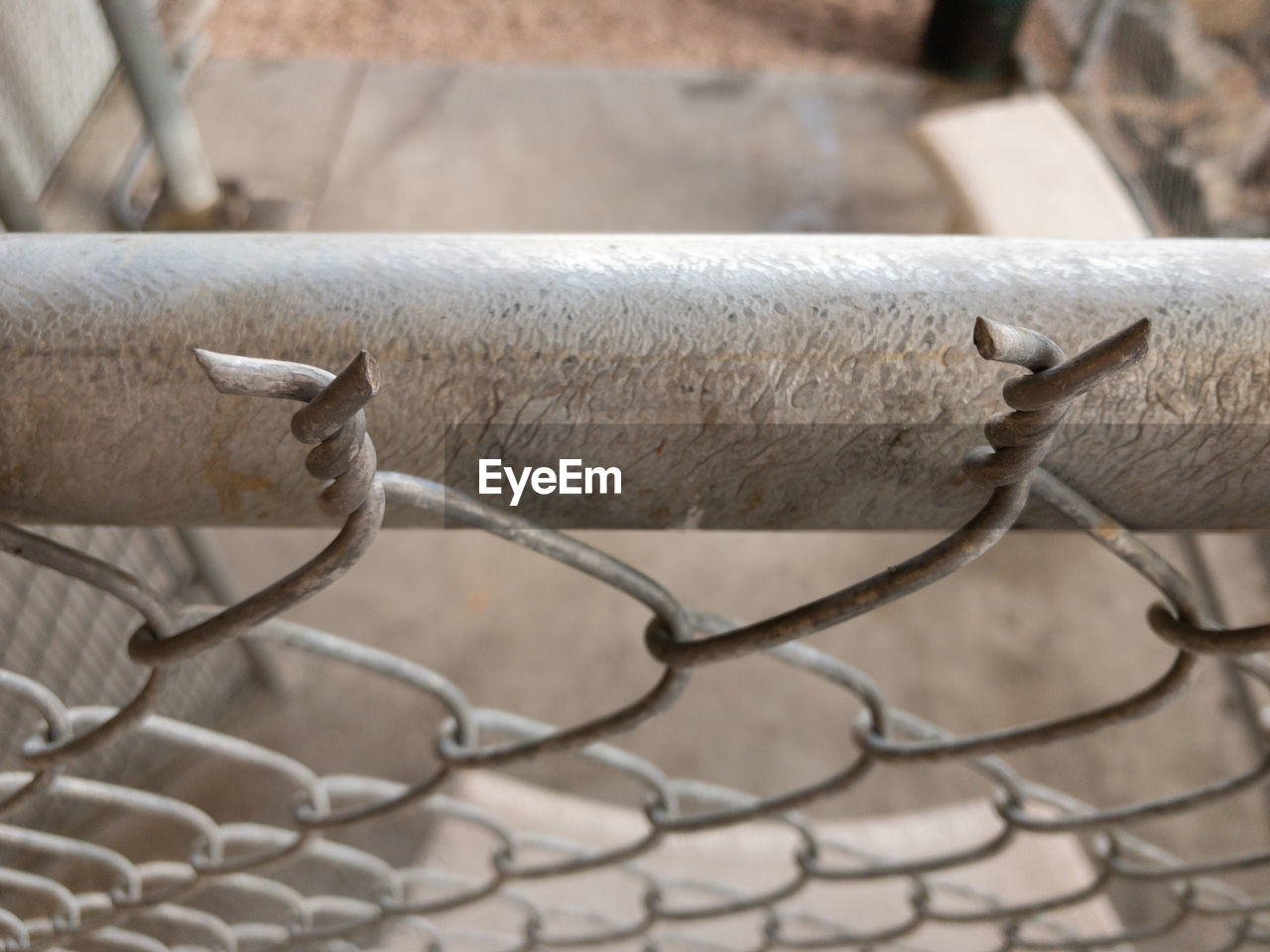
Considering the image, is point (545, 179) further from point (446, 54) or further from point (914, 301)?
point (914, 301)

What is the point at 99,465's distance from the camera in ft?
1.19

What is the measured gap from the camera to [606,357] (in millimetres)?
361

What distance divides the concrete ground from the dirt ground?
749 millimetres

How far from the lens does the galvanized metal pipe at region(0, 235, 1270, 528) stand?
36 centimetres

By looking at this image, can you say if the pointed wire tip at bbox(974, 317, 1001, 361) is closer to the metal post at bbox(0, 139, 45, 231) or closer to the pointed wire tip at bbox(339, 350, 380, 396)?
the pointed wire tip at bbox(339, 350, 380, 396)

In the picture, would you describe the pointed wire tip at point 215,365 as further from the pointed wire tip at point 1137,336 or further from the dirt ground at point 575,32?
the dirt ground at point 575,32

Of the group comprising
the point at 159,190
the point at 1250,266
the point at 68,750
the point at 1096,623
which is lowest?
the point at 68,750

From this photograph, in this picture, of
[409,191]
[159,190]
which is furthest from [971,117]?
[159,190]

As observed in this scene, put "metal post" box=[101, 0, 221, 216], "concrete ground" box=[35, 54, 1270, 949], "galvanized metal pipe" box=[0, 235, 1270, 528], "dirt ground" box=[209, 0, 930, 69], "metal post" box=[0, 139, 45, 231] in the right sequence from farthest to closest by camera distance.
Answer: "dirt ground" box=[209, 0, 930, 69]
"metal post" box=[101, 0, 221, 216]
"concrete ground" box=[35, 54, 1270, 949]
"metal post" box=[0, 139, 45, 231]
"galvanized metal pipe" box=[0, 235, 1270, 528]

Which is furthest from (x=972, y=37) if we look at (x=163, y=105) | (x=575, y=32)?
(x=163, y=105)

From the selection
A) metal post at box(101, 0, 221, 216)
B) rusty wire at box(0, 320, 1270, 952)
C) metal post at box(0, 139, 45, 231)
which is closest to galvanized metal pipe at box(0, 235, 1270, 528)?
rusty wire at box(0, 320, 1270, 952)

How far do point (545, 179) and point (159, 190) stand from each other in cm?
123

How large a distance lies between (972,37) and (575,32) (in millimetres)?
1580

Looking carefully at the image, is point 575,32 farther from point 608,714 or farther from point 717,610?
point 608,714
